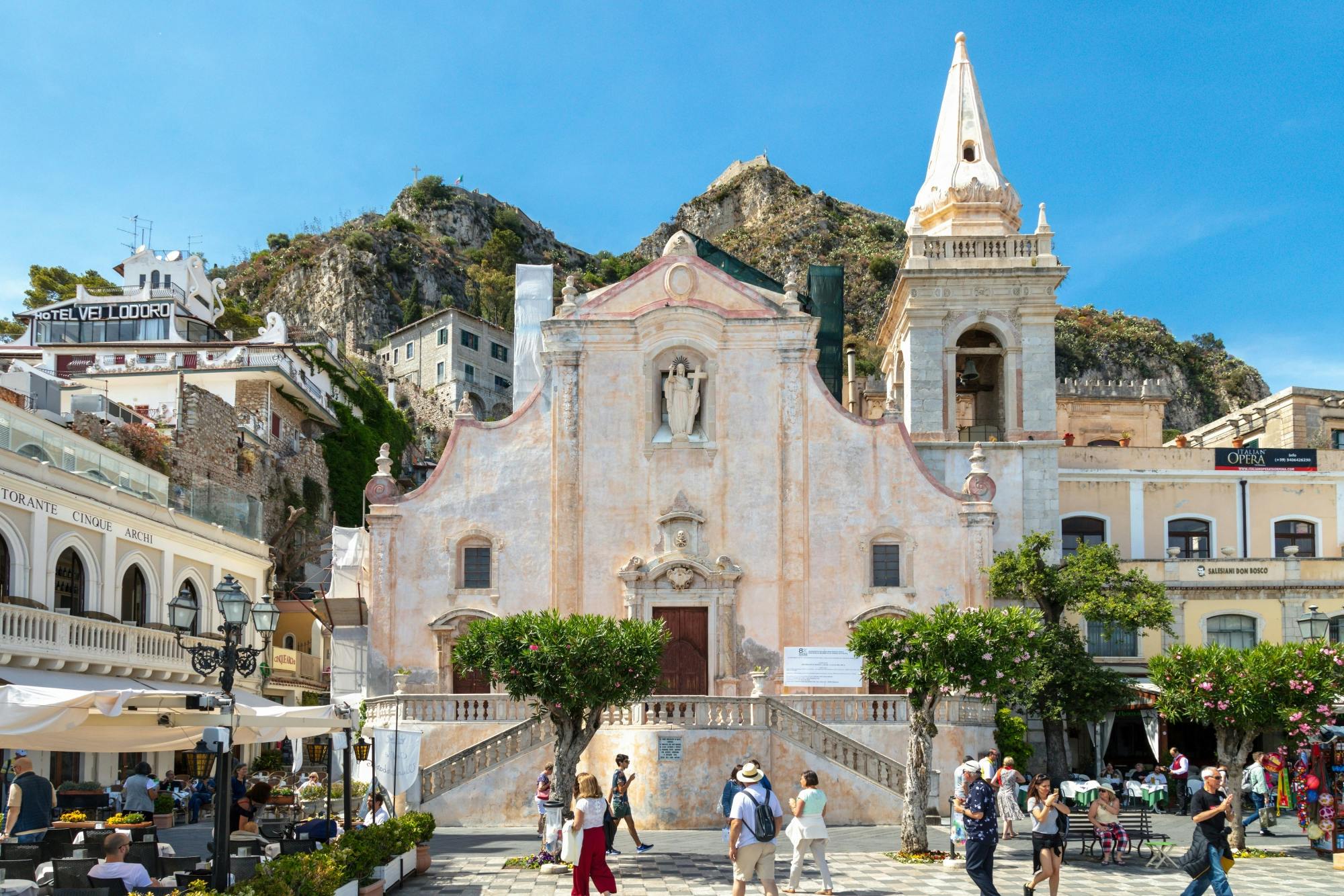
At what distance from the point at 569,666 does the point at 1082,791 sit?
8.84 m

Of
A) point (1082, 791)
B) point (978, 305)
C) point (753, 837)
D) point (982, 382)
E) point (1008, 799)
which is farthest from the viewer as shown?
point (982, 382)

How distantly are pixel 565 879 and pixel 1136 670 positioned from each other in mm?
21944

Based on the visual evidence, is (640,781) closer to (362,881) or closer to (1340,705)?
(362,881)

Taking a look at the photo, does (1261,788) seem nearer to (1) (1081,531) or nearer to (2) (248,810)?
(1) (1081,531)

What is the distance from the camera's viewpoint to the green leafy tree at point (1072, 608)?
109 ft

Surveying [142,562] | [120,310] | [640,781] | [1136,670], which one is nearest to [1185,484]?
[1136,670]

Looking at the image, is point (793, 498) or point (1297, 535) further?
point (1297, 535)

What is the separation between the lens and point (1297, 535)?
→ 131ft

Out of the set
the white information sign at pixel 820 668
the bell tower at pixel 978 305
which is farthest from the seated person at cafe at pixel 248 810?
the bell tower at pixel 978 305

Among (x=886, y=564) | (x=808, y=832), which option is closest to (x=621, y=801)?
(x=808, y=832)

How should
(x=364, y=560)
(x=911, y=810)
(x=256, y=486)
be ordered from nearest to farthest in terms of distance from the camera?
(x=911, y=810) < (x=364, y=560) < (x=256, y=486)

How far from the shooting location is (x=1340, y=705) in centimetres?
3500

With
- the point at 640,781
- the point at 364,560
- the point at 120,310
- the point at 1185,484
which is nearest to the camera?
the point at 640,781

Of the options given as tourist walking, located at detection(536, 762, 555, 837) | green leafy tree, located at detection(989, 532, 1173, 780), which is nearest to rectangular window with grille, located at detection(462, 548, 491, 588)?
tourist walking, located at detection(536, 762, 555, 837)
